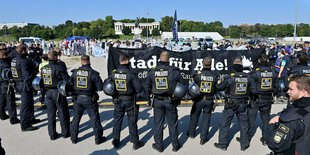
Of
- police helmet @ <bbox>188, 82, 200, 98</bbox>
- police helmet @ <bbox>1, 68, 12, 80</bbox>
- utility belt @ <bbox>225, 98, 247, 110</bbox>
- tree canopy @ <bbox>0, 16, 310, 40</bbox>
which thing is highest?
tree canopy @ <bbox>0, 16, 310, 40</bbox>

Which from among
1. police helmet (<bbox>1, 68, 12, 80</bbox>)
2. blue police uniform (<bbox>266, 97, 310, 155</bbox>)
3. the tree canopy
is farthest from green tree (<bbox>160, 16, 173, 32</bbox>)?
blue police uniform (<bbox>266, 97, 310, 155</bbox>)

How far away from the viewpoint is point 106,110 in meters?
7.86

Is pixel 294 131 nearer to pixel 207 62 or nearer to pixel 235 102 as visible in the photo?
pixel 235 102

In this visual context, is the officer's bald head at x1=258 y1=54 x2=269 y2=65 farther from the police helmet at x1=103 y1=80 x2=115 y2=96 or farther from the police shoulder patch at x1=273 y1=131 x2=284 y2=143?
the police helmet at x1=103 y1=80 x2=115 y2=96

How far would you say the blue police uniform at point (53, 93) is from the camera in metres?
5.34

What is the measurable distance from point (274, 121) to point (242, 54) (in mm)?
7215

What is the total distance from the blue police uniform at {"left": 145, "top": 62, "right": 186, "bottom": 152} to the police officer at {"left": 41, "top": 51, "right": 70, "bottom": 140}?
2.21 meters

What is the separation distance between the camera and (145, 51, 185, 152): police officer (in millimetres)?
4715

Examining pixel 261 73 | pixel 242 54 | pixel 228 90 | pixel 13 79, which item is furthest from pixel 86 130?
pixel 242 54

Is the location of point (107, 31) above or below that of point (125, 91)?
above

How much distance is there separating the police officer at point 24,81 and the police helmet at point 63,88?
143 cm

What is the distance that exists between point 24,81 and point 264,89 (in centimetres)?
605

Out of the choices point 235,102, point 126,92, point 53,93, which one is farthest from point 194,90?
point 53,93

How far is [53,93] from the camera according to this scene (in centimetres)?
541
